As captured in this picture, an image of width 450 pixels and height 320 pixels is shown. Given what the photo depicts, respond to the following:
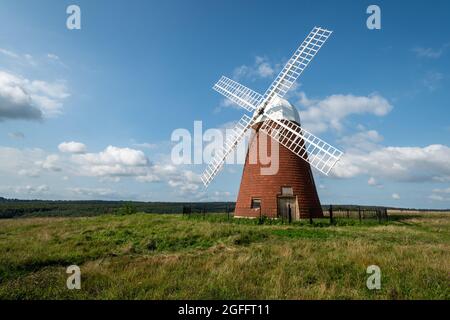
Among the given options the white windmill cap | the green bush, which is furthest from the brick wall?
the green bush

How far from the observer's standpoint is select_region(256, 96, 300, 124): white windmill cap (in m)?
21.4

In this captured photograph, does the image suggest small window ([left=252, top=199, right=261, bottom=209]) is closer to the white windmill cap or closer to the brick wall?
the brick wall

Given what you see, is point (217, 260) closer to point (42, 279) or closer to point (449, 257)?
point (42, 279)

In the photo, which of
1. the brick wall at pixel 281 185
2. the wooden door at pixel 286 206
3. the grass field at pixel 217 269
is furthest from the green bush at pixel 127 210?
the grass field at pixel 217 269

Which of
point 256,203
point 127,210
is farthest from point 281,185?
point 127,210

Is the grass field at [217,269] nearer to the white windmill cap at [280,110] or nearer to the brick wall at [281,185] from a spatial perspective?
the brick wall at [281,185]

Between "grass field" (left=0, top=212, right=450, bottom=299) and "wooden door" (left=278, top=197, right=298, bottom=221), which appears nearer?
"grass field" (left=0, top=212, right=450, bottom=299)

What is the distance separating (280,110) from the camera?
21.6m

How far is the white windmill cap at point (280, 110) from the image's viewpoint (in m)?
21.4

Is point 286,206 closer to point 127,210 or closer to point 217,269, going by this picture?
point 217,269

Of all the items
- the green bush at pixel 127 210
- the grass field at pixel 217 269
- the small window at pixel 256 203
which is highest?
the small window at pixel 256 203
